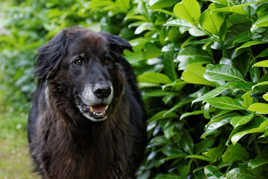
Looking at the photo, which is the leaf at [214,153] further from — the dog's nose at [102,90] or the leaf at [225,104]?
the dog's nose at [102,90]

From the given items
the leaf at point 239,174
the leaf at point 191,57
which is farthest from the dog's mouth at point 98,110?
the leaf at point 239,174

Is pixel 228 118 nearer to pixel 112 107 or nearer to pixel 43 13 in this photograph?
pixel 112 107

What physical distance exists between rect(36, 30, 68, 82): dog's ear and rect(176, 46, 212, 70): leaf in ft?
3.41

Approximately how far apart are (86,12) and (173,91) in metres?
2.25

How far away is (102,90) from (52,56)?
637 millimetres

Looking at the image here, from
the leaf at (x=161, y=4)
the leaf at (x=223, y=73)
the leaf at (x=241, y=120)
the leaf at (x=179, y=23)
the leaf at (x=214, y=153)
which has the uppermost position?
the leaf at (x=161, y=4)

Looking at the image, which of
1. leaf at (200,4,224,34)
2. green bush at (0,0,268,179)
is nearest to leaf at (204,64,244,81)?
green bush at (0,0,268,179)

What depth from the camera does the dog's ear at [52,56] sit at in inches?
132

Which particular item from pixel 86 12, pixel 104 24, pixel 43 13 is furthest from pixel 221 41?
pixel 43 13

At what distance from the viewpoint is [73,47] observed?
330 cm

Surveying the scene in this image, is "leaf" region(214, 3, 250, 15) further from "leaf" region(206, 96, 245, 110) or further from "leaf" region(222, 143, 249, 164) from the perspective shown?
"leaf" region(222, 143, 249, 164)

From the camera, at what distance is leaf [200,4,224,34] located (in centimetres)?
271

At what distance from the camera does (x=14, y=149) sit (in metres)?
6.06

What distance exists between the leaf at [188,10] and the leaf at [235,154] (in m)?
0.98
